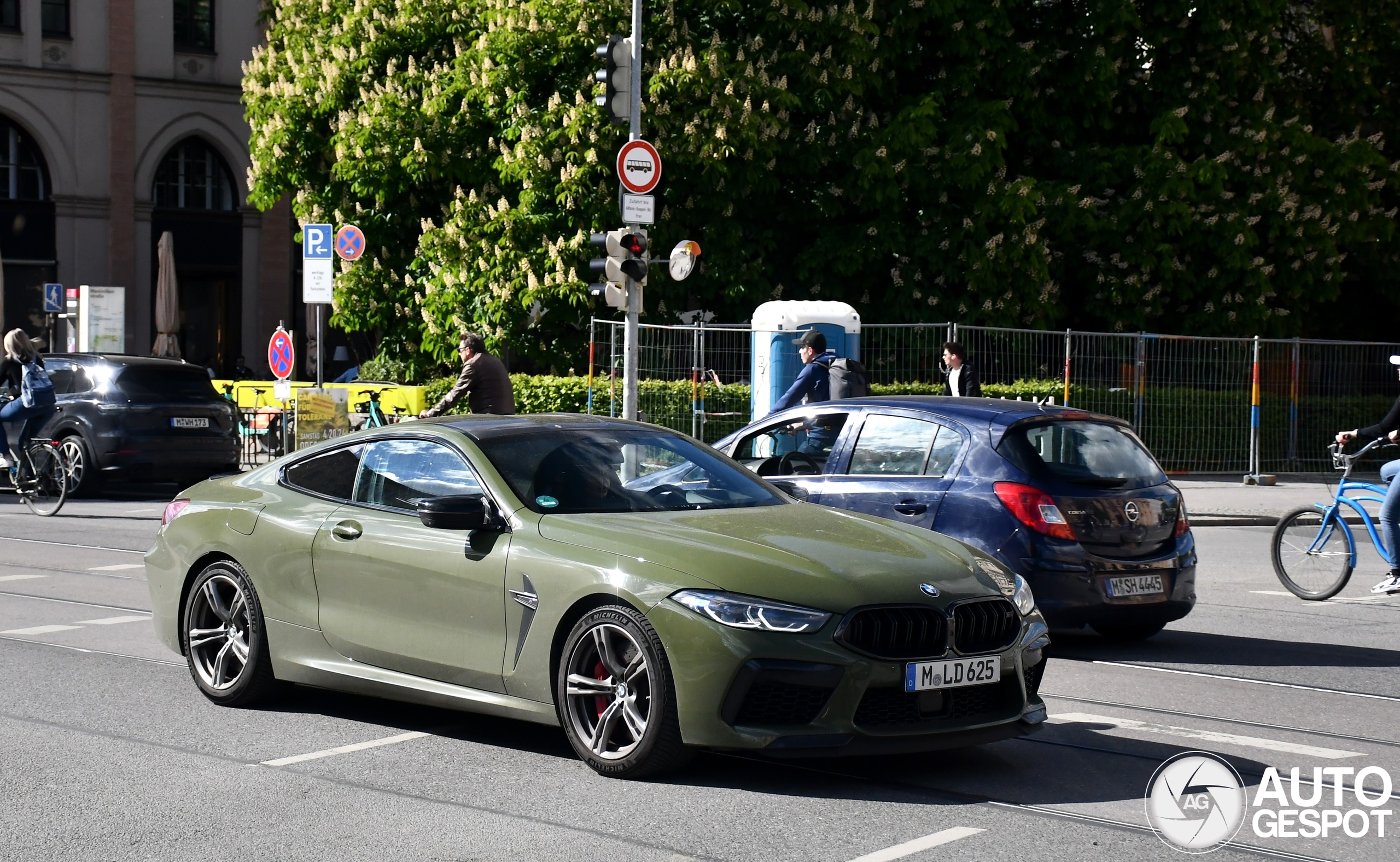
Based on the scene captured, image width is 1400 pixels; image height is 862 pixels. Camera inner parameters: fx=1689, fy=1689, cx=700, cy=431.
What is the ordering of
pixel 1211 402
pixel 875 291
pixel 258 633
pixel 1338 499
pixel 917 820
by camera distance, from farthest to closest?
pixel 875 291 → pixel 1211 402 → pixel 1338 499 → pixel 258 633 → pixel 917 820

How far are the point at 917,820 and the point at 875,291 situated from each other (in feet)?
71.7

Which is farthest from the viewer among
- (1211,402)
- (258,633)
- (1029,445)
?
(1211,402)

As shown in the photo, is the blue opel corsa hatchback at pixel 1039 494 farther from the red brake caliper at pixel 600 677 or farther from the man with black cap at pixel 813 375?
the man with black cap at pixel 813 375

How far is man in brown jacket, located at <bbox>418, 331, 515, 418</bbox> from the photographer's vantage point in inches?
612

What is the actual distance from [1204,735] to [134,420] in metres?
15.9

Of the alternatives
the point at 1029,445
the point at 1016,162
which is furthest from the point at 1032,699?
the point at 1016,162

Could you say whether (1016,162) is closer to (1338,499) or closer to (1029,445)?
(1338,499)

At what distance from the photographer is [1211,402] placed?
24031mm

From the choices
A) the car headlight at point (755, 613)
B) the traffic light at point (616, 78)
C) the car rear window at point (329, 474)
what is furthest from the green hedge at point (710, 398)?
the car headlight at point (755, 613)

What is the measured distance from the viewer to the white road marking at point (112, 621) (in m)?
10.3

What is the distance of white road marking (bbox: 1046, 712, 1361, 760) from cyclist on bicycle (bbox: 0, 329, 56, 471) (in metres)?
13.8

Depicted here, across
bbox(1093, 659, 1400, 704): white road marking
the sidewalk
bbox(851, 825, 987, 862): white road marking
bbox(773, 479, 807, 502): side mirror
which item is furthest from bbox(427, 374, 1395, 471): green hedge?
bbox(851, 825, 987, 862): white road marking

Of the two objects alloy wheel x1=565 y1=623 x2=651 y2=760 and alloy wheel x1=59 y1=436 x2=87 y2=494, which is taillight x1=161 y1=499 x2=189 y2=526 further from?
alloy wheel x1=59 y1=436 x2=87 y2=494

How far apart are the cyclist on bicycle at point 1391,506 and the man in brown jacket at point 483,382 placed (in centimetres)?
736
